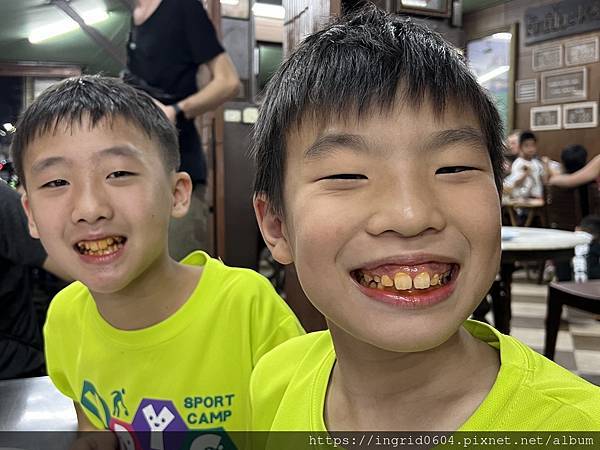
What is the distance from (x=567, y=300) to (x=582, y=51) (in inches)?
85.0

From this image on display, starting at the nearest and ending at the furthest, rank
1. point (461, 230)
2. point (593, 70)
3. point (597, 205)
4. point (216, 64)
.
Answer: point (461, 230) < point (216, 64) < point (597, 205) < point (593, 70)

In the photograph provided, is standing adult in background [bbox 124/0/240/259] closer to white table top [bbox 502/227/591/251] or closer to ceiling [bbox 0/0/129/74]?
ceiling [bbox 0/0/129/74]

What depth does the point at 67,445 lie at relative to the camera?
33.0 inches

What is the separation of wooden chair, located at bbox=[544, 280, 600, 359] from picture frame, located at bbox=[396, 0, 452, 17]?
1.92 metres

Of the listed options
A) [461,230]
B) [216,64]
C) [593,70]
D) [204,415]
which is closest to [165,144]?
[216,64]

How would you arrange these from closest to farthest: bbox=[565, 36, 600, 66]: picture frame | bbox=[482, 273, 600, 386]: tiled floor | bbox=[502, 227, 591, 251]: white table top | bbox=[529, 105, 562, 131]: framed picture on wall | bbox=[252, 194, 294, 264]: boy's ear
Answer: bbox=[252, 194, 294, 264]: boy's ear
bbox=[502, 227, 591, 251]: white table top
bbox=[482, 273, 600, 386]: tiled floor
bbox=[565, 36, 600, 66]: picture frame
bbox=[529, 105, 562, 131]: framed picture on wall

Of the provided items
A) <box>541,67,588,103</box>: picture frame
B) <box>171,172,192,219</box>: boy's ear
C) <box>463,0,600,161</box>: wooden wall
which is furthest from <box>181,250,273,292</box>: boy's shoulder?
<box>541,67,588,103</box>: picture frame

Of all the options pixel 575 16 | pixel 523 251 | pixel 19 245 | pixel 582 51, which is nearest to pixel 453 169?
pixel 19 245

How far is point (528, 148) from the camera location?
15.5 ft

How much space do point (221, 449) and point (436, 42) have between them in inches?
29.0

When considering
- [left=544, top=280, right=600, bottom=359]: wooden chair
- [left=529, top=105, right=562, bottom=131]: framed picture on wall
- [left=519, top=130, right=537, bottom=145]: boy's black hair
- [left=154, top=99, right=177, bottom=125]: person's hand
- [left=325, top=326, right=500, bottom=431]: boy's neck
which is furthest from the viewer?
[left=519, top=130, right=537, bottom=145]: boy's black hair

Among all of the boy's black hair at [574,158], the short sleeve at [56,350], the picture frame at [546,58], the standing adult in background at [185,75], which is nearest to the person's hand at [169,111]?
the standing adult in background at [185,75]

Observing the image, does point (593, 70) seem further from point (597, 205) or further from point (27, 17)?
point (27, 17)

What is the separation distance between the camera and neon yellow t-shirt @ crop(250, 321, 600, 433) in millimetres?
561
